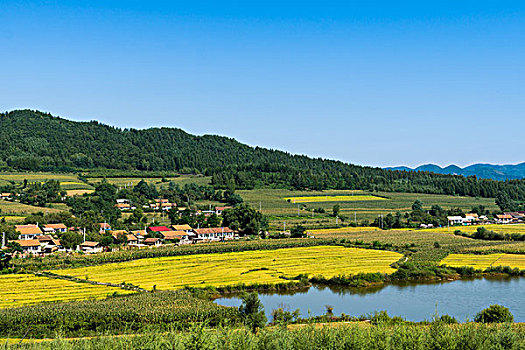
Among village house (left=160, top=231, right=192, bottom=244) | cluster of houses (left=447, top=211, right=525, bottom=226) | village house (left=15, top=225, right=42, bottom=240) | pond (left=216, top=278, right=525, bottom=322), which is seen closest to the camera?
pond (left=216, top=278, right=525, bottom=322)

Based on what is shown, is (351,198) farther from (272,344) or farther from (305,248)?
(272,344)

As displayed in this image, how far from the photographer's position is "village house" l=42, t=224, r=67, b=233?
246ft

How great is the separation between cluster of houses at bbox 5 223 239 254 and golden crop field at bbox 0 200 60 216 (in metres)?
11.2

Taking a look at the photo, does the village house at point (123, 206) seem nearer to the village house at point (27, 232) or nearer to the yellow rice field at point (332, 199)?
the village house at point (27, 232)

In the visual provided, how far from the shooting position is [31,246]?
63781 mm

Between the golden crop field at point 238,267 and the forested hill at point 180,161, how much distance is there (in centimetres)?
6532

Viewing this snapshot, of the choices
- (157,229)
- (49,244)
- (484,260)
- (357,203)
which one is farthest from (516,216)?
(49,244)

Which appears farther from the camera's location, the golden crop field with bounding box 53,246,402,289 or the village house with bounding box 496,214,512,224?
the village house with bounding box 496,214,512,224

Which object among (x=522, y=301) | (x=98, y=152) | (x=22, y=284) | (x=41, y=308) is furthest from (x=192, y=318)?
(x=98, y=152)

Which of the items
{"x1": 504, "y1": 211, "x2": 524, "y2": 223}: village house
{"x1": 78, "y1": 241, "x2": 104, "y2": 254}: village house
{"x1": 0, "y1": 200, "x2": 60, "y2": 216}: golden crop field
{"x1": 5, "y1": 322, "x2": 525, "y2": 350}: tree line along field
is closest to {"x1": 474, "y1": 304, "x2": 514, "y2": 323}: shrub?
{"x1": 5, "y1": 322, "x2": 525, "y2": 350}: tree line along field

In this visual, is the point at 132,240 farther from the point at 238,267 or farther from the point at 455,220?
the point at 455,220

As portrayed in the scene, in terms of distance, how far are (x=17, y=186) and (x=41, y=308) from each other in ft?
272

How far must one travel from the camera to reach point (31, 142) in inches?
6526

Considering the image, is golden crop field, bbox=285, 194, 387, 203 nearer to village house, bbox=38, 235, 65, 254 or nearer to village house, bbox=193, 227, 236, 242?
village house, bbox=193, 227, 236, 242
